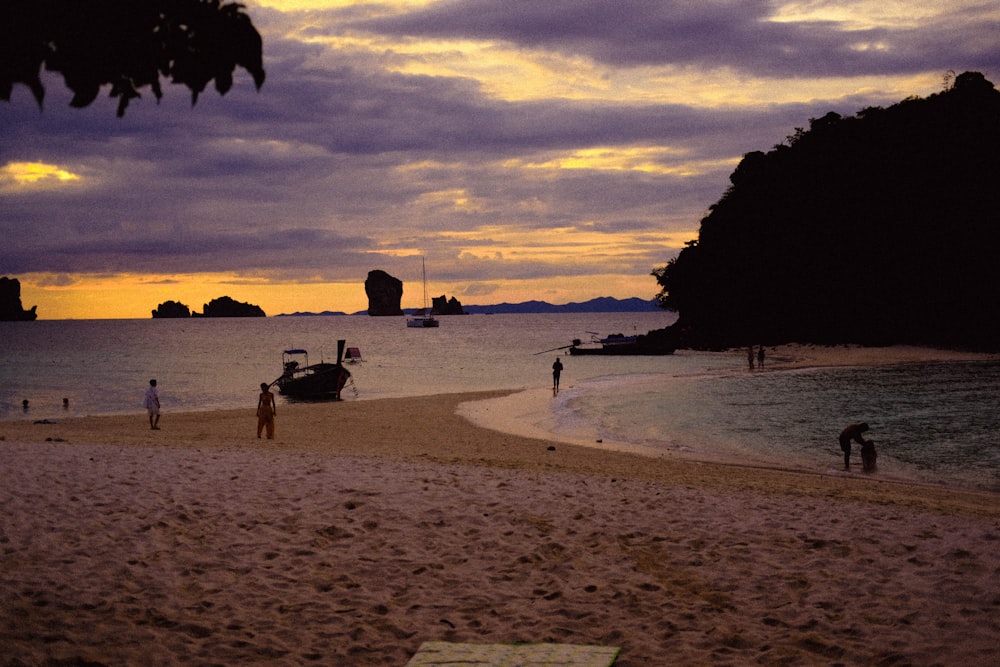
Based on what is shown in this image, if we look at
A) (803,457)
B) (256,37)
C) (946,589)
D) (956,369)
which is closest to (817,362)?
(956,369)

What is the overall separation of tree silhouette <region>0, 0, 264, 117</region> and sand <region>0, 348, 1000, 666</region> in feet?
15.7

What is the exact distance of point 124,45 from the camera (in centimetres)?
358

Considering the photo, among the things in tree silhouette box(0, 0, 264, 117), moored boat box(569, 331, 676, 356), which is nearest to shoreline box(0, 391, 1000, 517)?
tree silhouette box(0, 0, 264, 117)

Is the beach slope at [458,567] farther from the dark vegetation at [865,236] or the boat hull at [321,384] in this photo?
the dark vegetation at [865,236]

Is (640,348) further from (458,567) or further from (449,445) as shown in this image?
(458,567)

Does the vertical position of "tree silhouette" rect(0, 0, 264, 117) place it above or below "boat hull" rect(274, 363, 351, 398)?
above

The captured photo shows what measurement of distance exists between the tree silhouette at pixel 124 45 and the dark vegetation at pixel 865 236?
3280 inches

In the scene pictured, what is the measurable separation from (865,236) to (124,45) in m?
90.8

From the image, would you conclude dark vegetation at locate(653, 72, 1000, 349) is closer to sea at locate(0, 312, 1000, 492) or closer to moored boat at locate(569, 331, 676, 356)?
moored boat at locate(569, 331, 676, 356)

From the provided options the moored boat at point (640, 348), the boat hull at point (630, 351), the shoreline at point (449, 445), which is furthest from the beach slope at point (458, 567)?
the moored boat at point (640, 348)

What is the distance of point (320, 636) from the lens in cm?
696

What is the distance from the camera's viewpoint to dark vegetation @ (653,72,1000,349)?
77812 millimetres

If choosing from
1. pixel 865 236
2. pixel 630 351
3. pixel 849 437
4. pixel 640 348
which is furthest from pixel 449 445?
pixel 865 236

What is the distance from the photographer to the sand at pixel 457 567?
679cm
